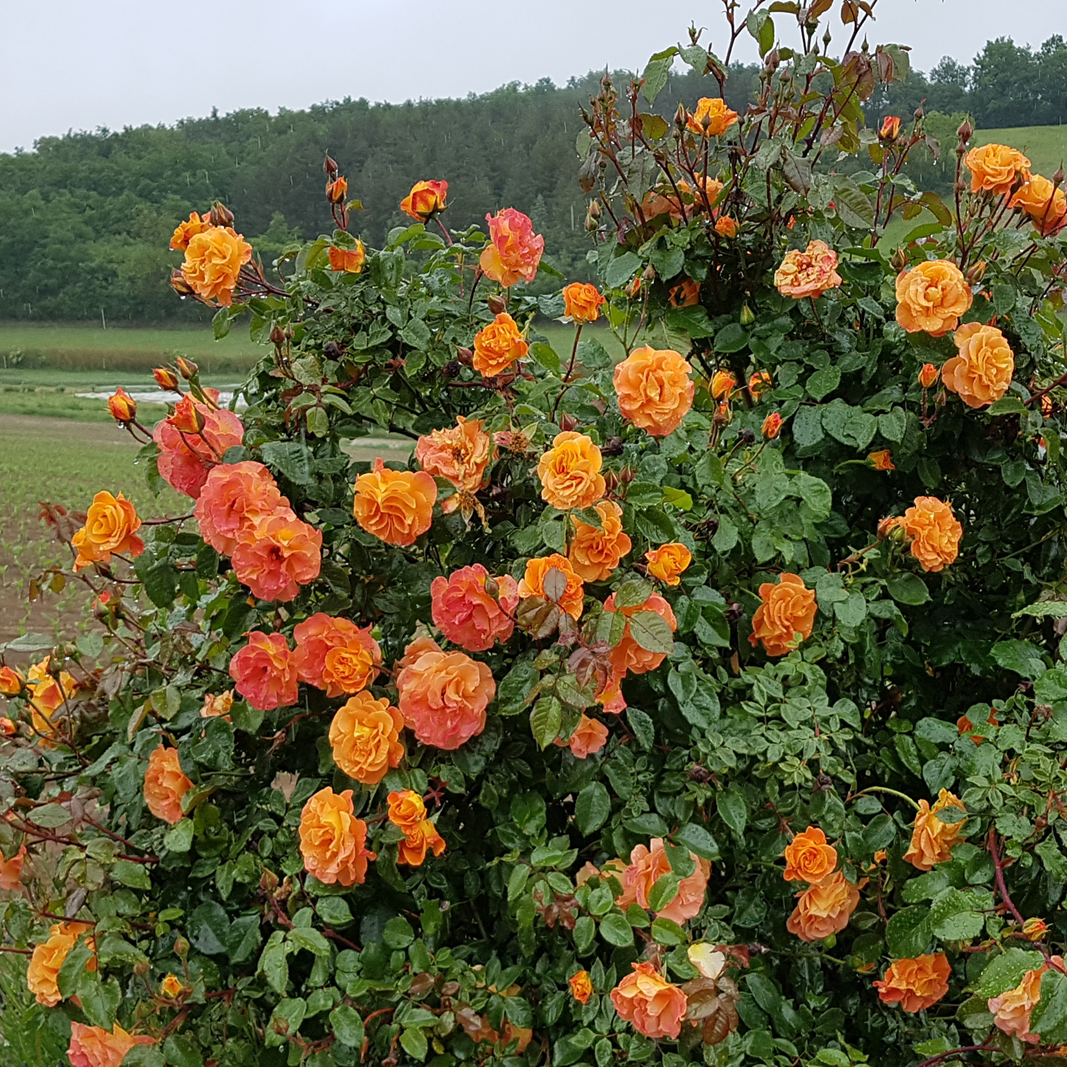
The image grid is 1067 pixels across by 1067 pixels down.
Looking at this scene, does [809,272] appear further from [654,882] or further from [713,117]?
[654,882]

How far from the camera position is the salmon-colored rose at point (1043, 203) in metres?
1.05

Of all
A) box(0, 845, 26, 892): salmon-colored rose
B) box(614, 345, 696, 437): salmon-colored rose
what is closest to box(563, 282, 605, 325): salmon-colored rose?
box(614, 345, 696, 437): salmon-colored rose

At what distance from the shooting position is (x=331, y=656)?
2.69 feet

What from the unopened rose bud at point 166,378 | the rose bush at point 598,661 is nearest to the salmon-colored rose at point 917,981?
the rose bush at point 598,661

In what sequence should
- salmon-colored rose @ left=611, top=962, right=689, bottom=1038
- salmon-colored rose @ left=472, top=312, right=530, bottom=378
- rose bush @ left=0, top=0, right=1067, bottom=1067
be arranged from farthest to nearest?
salmon-colored rose @ left=472, top=312, right=530, bottom=378
rose bush @ left=0, top=0, right=1067, bottom=1067
salmon-colored rose @ left=611, top=962, right=689, bottom=1038

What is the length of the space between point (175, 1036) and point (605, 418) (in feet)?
2.47

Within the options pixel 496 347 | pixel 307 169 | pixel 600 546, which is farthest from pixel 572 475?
pixel 307 169

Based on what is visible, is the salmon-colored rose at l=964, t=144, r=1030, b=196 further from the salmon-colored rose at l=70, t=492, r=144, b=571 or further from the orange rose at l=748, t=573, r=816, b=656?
the salmon-colored rose at l=70, t=492, r=144, b=571

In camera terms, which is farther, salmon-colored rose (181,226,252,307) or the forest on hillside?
the forest on hillside

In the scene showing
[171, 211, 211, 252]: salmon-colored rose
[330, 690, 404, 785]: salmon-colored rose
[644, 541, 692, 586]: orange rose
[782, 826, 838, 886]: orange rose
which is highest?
[171, 211, 211, 252]: salmon-colored rose

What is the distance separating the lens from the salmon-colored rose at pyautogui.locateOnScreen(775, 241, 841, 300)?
99cm

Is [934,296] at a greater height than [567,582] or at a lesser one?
greater

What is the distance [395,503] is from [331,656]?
157 millimetres

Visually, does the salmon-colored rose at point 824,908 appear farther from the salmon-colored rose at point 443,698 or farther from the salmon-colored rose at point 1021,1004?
the salmon-colored rose at point 443,698
